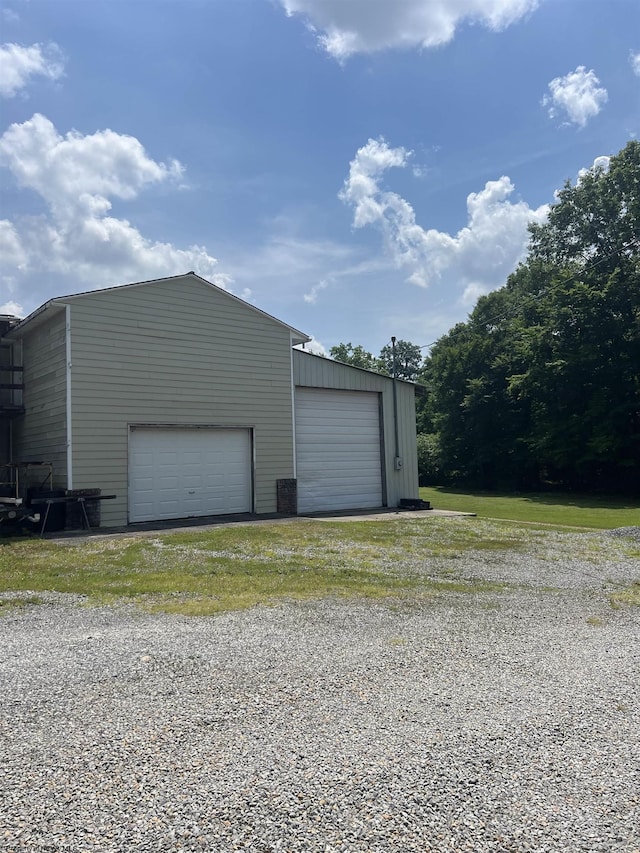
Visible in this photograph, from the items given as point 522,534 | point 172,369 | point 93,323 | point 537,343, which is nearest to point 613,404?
point 537,343

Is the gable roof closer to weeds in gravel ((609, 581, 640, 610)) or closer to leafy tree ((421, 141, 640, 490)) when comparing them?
weeds in gravel ((609, 581, 640, 610))

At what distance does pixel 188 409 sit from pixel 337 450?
4.50 metres

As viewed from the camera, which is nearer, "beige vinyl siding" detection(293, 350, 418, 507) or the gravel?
the gravel

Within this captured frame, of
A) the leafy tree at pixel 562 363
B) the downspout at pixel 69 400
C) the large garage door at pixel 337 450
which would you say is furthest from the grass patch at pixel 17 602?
the leafy tree at pixel 562 363

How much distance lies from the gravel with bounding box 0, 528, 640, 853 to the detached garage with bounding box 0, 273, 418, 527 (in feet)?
25.4

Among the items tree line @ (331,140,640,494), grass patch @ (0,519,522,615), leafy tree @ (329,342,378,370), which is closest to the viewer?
grass patch @ (0,519,522,615)

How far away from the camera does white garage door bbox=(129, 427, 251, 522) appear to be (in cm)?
1285

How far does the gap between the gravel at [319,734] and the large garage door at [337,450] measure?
1043cm

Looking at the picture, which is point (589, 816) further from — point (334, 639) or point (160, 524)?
point (160, 524)

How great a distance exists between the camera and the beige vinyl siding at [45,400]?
12258 millimetres

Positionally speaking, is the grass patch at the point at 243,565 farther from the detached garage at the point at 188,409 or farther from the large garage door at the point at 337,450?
the large garage door at the point at 337,450

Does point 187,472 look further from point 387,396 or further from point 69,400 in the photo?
point 387,396

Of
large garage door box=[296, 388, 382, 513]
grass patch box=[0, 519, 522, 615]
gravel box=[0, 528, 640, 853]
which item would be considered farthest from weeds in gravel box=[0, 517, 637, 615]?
large garage door box=[296, 388, 382, 513]

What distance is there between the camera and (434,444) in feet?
115
